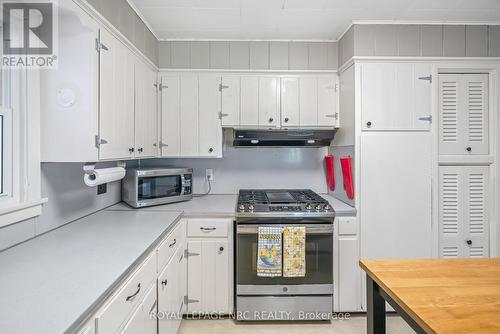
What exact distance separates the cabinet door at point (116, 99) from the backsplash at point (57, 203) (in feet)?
1.04

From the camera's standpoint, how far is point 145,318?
4.41 ft

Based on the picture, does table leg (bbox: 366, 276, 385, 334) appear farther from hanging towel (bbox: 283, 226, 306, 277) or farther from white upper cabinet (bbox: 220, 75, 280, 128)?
white upper cabinet (bbox: 220, 75, 280, 128)

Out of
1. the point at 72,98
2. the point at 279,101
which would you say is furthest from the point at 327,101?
the point at 72,98

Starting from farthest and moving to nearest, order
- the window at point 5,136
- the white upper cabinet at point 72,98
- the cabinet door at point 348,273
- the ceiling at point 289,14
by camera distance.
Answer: the cabinet door at point 348,273, the ceiling at point 289,14, the white upper cabinet at point 72,98, the window at point 5,136

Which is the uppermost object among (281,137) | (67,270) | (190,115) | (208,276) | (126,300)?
(190,115)

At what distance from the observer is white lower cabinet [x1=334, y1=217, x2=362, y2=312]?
2.23m

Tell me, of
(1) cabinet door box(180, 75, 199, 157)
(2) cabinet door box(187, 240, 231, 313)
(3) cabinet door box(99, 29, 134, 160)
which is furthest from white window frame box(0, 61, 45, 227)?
(1) cabinet door box(180, 75, 199, 157)

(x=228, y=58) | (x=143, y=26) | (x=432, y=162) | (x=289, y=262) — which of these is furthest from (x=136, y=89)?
(x=432, y=162)

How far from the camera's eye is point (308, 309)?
85.9 inches

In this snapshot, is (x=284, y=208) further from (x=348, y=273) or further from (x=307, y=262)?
(x=348, y=273)

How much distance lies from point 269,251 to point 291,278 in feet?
0.95

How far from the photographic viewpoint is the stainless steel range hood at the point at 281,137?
8.18 ft

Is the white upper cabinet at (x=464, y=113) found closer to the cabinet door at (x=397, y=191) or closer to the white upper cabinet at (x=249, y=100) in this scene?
the cabinet door at (x=397, y=191)

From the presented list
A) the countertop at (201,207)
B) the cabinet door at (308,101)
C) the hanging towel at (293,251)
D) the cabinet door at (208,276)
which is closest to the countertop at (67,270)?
the countertop at (201,207)
